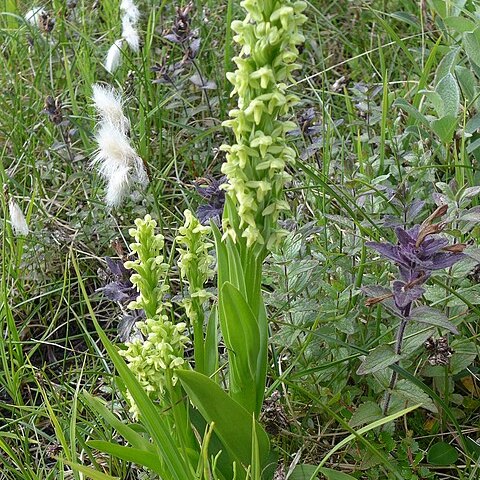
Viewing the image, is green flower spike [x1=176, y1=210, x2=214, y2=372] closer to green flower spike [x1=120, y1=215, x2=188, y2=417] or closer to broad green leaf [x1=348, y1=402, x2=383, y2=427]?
green flower spike [x1=120, y1=215, x2=188, y2=417]

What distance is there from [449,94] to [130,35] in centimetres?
126

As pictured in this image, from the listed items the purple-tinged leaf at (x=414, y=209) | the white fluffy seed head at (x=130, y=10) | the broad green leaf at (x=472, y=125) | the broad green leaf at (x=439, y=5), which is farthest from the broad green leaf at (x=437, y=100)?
the white fluffy seed head at (x=130, y=10)

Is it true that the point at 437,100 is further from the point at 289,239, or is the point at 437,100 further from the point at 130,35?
the point at 130,35

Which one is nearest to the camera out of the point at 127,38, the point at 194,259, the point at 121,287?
the point at 194,259

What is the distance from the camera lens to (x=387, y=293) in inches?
55.1

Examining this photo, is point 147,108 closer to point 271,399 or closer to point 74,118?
point 74,118

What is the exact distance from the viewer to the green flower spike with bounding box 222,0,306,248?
1018mm

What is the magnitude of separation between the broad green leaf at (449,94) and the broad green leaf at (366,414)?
787 millimetres

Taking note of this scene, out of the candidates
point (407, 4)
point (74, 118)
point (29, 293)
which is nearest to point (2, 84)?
point (74, 118)

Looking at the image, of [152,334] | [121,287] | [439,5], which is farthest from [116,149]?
[439,5]

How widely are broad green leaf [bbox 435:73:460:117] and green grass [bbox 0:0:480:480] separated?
5cm

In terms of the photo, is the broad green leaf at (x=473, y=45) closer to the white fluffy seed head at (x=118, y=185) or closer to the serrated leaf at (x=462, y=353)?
the serrated leaf at (x=462, y=353)

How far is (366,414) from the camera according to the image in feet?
4.93

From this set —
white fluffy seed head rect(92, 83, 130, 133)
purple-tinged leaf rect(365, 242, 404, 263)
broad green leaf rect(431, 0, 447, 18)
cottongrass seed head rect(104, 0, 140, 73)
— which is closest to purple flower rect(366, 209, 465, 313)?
purple-tinged leaf rect(365, 242, 404, 263)
